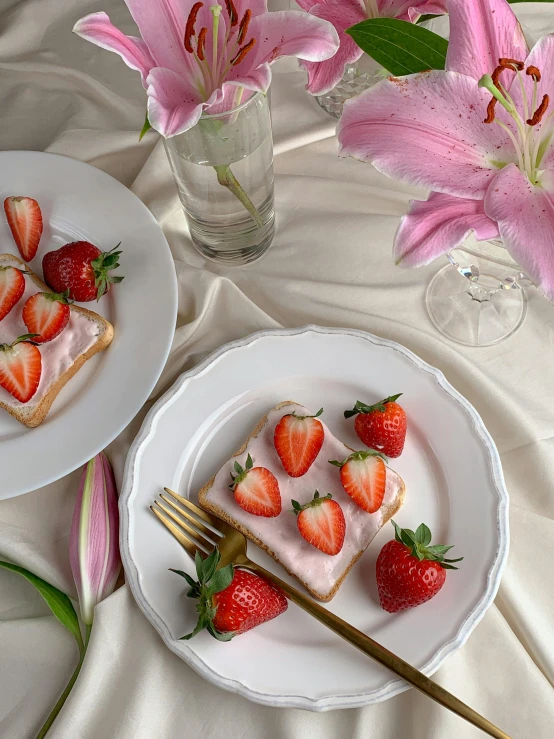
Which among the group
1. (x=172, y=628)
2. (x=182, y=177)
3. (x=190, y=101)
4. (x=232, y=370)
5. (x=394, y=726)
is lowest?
(x=394, y=726)

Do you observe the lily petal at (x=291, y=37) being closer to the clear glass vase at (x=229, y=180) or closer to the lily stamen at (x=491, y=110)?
the clear glass vase at (x=229, y=180)

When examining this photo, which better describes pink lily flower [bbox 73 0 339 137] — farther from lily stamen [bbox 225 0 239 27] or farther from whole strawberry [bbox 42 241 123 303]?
whole strawberry [bbox 42 241 123 303]

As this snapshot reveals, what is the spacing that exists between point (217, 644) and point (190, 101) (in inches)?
24.1

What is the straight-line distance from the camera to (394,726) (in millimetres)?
836

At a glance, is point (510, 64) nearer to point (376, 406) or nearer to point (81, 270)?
point (376, 406)

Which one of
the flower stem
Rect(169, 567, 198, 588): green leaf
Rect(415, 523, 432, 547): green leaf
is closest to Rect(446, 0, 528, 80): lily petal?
the flower stem

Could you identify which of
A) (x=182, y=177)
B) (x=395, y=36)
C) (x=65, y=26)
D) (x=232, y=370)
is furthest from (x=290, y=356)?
(x=65, y=26)

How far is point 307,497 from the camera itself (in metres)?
0.90

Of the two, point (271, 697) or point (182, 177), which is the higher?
point (182, 177)

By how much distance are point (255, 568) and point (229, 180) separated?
1.58 feet

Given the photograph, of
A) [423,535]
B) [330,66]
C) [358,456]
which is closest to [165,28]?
[330,66]

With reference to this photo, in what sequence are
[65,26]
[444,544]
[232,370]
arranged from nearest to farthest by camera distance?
[444,544] → [232,370] → [65,26]

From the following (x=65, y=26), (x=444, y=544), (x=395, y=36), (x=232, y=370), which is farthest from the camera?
(x=65, y=26)

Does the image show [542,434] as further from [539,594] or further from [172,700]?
[172,700]
